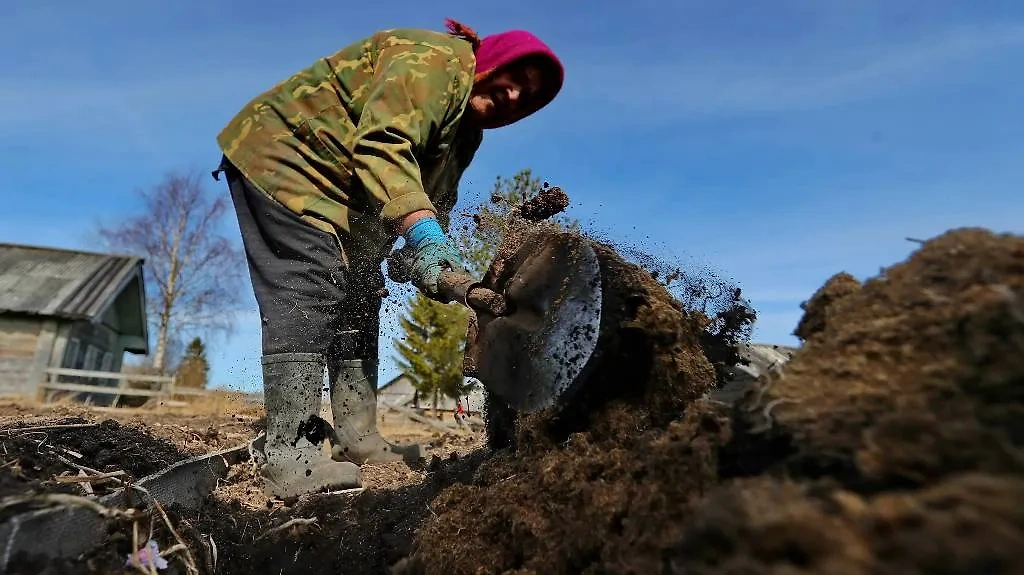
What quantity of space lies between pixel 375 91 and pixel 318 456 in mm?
1643

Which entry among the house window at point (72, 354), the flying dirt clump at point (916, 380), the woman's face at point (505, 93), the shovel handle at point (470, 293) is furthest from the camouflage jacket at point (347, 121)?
the house window at point (72, 354)

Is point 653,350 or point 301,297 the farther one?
point 301,297

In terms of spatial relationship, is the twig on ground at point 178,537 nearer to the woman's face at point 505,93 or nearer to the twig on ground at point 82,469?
the twig on ground at point 82,469

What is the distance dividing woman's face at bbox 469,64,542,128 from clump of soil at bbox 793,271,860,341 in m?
2.12

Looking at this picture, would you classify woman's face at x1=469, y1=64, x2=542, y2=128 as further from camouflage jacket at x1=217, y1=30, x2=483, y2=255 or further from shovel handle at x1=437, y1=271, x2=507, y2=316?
shovel handle at x1=437, y1=271, x2=507, y2=316

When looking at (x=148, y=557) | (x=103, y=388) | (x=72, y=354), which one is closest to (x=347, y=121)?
(x=148, y=557)

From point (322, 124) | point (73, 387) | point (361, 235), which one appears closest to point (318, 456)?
point (361, 235)

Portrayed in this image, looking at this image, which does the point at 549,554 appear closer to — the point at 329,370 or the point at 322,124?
the point at 322,124

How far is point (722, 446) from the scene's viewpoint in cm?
126

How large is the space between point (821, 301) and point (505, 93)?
219cm

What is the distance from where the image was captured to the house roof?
16703mm

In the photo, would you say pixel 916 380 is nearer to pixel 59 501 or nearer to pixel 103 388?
pixel 59 501

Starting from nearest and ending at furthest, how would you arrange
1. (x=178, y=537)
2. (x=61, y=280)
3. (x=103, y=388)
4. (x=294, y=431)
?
(x=178, y=537) → (x=294, y=431) → (x=103, y=388) → (x=61, y=280)

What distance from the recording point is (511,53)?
328 cm
